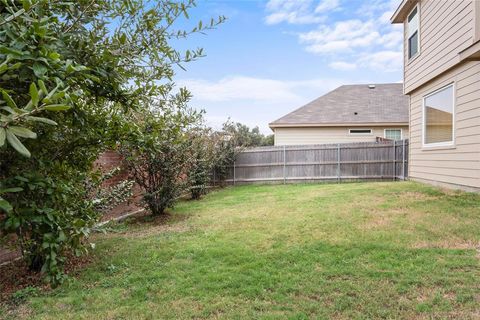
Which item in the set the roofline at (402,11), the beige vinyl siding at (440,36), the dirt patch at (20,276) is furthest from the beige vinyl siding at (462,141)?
the dirt patch at (20,276)

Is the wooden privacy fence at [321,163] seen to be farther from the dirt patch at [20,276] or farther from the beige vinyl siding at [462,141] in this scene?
the dirt patch at [20,276]

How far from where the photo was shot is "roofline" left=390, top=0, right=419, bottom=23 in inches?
373

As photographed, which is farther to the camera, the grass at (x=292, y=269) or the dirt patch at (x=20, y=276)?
the dirt patch at (x=20, y=276)

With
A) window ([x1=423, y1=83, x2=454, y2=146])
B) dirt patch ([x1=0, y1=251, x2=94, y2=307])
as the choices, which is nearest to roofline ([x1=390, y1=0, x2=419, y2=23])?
window ([x1=423, y1=83, x2=454, y2=146])

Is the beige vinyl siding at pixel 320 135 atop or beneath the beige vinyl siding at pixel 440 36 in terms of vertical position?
beneath

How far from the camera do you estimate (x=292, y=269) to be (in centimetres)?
367

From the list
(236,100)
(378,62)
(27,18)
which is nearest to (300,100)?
(236,100)

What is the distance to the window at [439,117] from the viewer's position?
755 cm

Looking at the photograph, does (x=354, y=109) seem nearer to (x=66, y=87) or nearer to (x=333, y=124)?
(x=333, y=124)

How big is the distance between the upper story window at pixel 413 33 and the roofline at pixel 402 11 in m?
0.15

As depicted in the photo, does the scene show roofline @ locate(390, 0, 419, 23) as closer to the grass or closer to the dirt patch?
the grass

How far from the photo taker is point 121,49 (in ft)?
6.59

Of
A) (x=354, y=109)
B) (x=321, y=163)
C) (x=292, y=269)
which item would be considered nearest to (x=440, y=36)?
(x=321, y=163)

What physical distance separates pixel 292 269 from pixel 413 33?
8.91 meters
